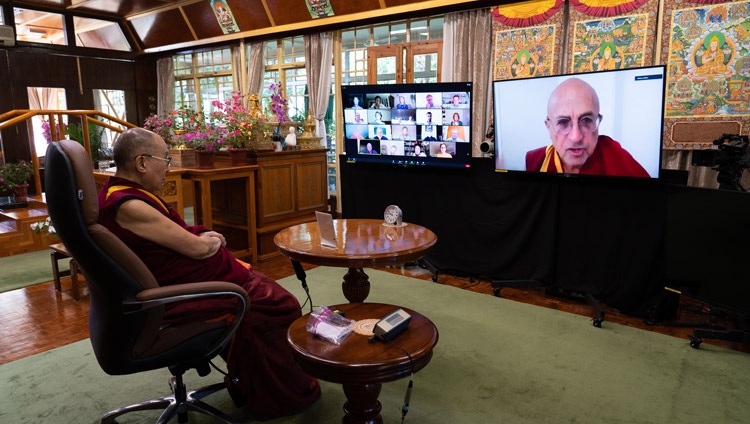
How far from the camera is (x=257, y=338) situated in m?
2.11

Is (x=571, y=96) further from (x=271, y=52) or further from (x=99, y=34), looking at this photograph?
(x=99, y=34)

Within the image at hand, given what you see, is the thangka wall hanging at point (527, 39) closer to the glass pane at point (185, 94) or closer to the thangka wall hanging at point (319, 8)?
the thangka wall hanging at point (319, 8)

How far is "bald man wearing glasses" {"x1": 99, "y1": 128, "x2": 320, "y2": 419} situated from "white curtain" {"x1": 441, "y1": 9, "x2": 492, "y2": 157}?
3.73m

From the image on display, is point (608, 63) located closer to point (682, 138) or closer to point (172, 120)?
point (682, 138)

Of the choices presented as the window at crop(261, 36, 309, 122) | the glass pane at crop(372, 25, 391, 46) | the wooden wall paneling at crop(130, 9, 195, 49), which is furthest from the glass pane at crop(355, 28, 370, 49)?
the wooden wall paneling at crop(130, 9, 195, 49)

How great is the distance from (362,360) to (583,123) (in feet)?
8.71

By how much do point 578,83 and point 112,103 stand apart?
8.80m

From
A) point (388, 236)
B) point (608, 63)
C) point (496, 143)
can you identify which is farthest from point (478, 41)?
point (388, 236)

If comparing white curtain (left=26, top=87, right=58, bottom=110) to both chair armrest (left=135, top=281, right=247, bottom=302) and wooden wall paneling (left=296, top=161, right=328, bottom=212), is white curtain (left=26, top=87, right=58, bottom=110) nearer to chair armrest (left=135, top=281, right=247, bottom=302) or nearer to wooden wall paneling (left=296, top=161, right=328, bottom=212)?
wooden wall paneling (left=296, top=161, right=328, bottom=212)

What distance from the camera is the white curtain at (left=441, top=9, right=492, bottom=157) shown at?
5.23m

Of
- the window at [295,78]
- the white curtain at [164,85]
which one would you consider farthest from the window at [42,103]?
the window at [295,78]

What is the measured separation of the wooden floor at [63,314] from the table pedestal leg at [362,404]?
6.61 feet

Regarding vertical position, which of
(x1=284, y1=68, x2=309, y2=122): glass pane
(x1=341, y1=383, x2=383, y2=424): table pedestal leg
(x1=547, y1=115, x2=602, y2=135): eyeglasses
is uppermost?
(x1=284, y1=68, x2=309, y2=122): glass pane

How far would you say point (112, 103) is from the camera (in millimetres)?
9219
